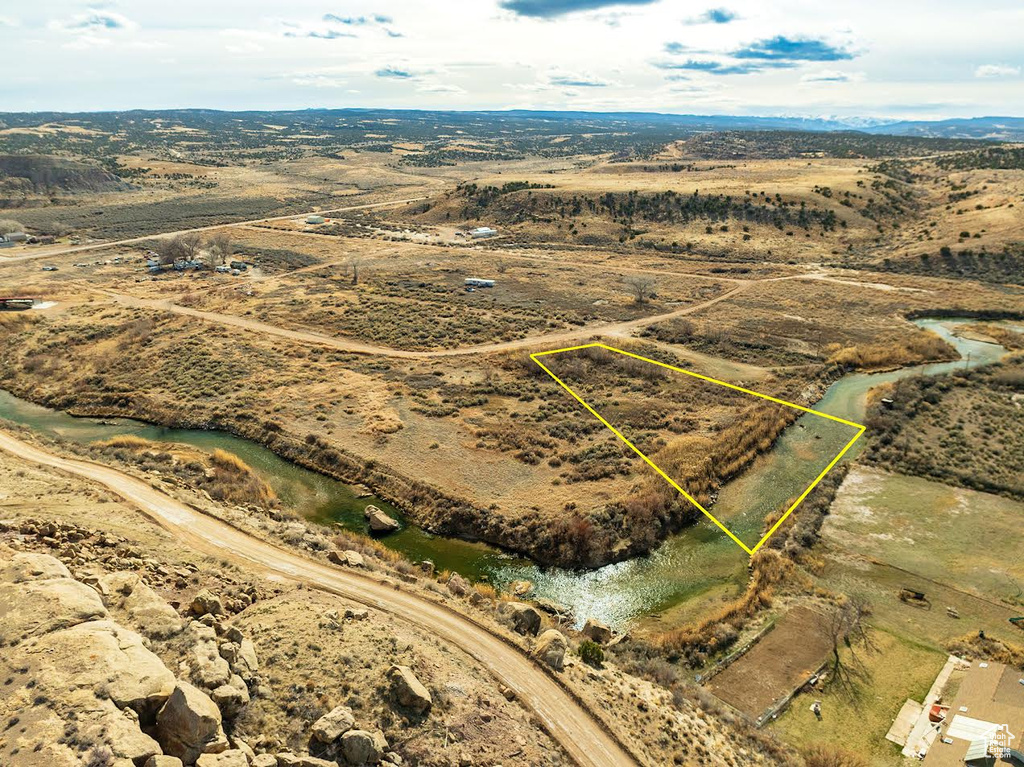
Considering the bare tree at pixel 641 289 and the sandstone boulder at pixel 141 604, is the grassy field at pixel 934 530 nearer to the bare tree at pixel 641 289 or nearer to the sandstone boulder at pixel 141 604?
the sandstone boulder at pixel 141 604

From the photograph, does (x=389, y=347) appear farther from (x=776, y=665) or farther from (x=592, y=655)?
(x=776, y=665)

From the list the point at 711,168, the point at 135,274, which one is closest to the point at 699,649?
the point at 135,274

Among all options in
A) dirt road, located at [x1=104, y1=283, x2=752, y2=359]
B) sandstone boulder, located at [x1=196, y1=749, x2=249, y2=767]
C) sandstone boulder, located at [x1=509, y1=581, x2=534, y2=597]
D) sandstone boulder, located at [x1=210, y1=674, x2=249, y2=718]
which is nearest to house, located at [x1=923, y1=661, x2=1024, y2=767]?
sandstone boulder, located at [x1=509, y1=581, x2=534, y2=597]

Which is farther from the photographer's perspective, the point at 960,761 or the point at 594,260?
the point at 594,260

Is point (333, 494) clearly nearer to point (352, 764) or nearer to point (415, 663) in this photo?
point (415, 663)

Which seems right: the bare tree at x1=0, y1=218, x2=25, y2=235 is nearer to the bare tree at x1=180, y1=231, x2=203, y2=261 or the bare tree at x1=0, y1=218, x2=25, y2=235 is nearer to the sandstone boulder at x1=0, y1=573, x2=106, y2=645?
the bare tree at x1=180, y1=231, x2=203, y2=261

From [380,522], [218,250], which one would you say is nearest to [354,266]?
[218,250]
